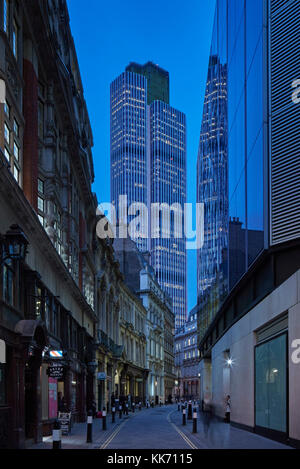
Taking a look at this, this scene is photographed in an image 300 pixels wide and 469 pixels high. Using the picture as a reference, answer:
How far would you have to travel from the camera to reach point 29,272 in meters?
20.8

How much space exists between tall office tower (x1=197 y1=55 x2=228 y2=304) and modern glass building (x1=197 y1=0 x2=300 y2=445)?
0.66 meters

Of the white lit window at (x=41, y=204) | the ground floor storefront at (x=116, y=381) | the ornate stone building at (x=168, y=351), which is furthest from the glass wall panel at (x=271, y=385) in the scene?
the ornate stone building at (x=168, y=351)

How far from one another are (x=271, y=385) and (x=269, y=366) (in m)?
0.73

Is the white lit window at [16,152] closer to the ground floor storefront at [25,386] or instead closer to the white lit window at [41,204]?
the white lit window at [41,204]

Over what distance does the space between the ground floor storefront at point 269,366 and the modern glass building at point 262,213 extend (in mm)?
35

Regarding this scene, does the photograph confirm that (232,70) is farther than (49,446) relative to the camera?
Yes

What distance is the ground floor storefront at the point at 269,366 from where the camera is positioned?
18609 millimetres

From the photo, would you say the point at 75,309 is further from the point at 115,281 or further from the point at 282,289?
the point at 115,281

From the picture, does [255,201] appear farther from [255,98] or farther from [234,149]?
[234,149]

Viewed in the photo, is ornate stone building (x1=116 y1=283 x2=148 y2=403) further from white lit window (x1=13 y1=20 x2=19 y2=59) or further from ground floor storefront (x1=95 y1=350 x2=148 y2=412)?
white lit window (x1=13 y1=20 x2=19 y2=59)

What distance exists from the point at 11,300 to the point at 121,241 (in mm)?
75584

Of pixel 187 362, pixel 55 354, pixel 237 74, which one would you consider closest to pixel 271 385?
pixel 55 354

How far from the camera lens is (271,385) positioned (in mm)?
22094
